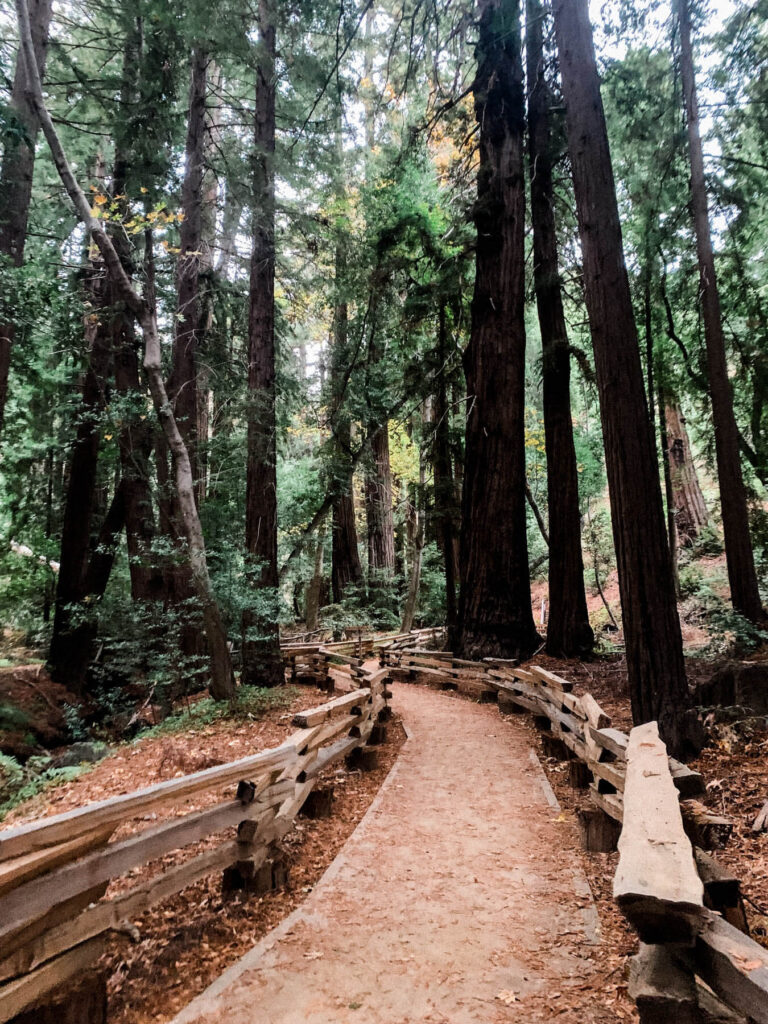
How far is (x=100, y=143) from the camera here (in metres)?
14.7

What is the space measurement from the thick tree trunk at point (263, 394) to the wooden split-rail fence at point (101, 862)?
6559mm

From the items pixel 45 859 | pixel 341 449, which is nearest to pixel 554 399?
pixel 341 449

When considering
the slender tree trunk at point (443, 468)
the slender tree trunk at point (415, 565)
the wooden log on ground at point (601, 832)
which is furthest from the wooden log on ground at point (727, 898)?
the slender tree trunk at point (415, 565)

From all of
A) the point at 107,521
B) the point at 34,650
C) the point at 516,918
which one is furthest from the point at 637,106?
the point at 34,650

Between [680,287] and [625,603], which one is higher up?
[680,287]

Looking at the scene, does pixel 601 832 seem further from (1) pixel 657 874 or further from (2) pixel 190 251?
(2) pixel 190 251

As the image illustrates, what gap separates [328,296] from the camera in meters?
16.0

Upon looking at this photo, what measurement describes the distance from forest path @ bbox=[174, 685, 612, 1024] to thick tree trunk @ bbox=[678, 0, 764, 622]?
615 centimetres

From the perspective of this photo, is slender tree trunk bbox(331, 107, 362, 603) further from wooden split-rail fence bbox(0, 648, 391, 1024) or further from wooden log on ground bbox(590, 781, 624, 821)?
wooden log on ground bbox(590, 781, 624, 821)

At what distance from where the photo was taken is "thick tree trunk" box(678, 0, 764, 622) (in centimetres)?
1012

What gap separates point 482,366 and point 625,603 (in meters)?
7.33

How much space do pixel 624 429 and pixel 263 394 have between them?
7382 millimetres

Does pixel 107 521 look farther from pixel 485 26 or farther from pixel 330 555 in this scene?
pixel 485 26

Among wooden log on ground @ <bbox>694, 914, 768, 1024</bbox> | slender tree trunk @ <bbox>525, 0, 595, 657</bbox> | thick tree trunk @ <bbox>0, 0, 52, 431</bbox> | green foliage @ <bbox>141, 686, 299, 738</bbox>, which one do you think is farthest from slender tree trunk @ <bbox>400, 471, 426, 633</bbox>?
wooden log on ground @ <bbox>694, 914, 768, 1024</bbox>
